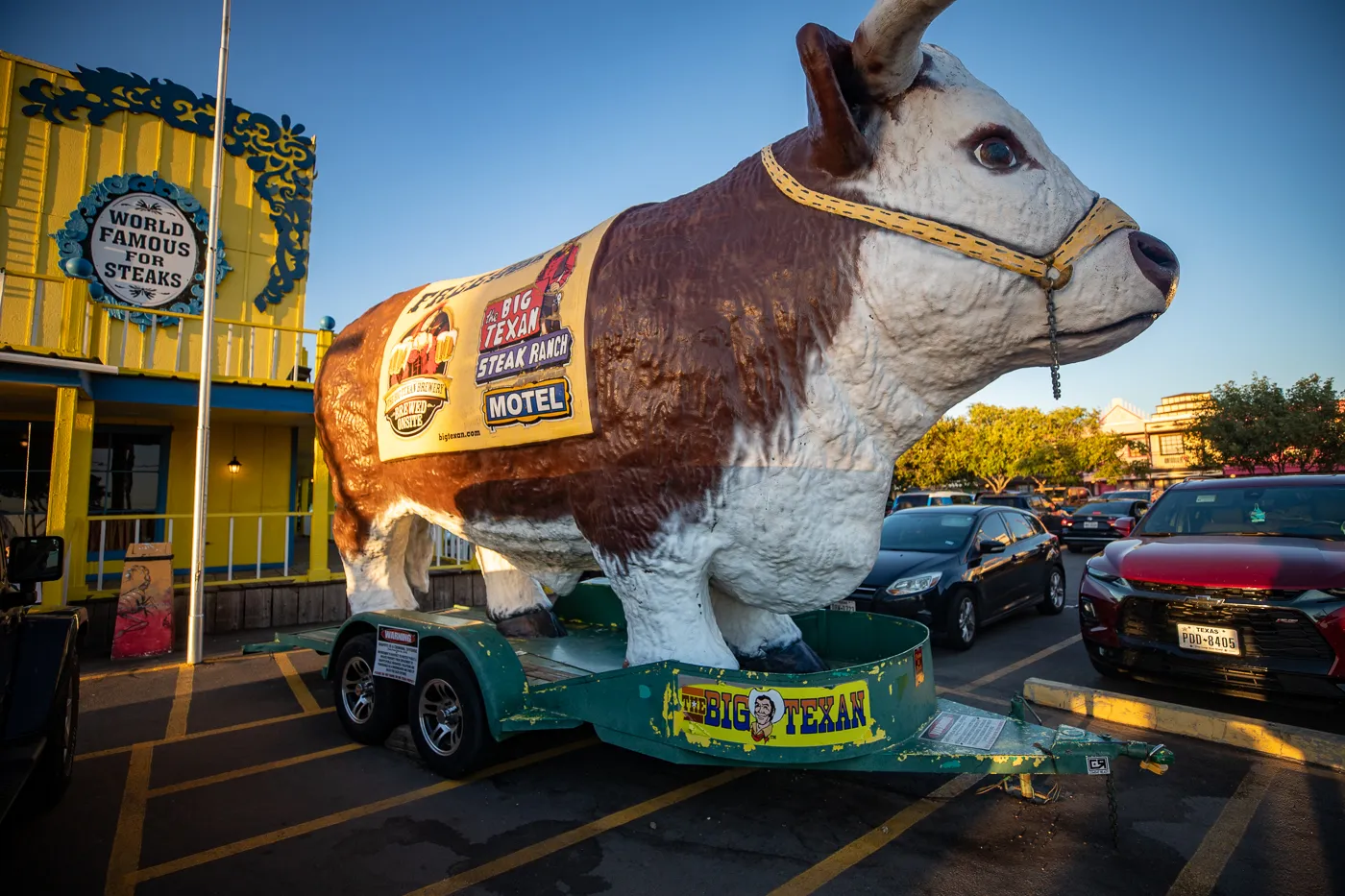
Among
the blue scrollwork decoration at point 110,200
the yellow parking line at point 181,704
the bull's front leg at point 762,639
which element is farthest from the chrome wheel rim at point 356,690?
the blue scrollwork decoration at point 110,200

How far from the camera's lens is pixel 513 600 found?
5.03 m

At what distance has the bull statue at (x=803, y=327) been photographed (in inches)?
108

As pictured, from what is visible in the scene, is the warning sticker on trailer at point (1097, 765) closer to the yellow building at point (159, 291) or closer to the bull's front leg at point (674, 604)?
the bull's front leg at point (674, 604)

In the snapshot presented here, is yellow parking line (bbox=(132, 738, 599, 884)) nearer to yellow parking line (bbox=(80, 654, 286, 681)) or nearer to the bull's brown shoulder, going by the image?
the bull's brown shoulder

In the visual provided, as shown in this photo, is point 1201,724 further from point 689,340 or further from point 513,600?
point 513,600

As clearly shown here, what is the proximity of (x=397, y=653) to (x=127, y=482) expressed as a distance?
917 cm

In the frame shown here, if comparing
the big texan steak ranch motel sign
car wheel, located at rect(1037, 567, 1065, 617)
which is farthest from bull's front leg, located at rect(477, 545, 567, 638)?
the big texan steak ranch motel sign

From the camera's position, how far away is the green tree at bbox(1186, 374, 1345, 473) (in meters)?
23.2

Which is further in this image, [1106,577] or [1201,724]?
[1106,577]

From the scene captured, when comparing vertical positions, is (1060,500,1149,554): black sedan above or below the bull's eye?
below

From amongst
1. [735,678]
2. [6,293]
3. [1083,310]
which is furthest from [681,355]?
[6,293]

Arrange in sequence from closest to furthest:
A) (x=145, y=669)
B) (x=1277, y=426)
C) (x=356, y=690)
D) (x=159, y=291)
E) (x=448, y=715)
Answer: (x=448, y=715)
(x=356, y=690)
(x=145, y=669)
(x=159, y=291)
(x=1277, y=426)

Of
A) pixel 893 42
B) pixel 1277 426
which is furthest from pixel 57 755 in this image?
pixel 1277 426

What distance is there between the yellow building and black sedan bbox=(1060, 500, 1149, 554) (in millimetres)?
14750
